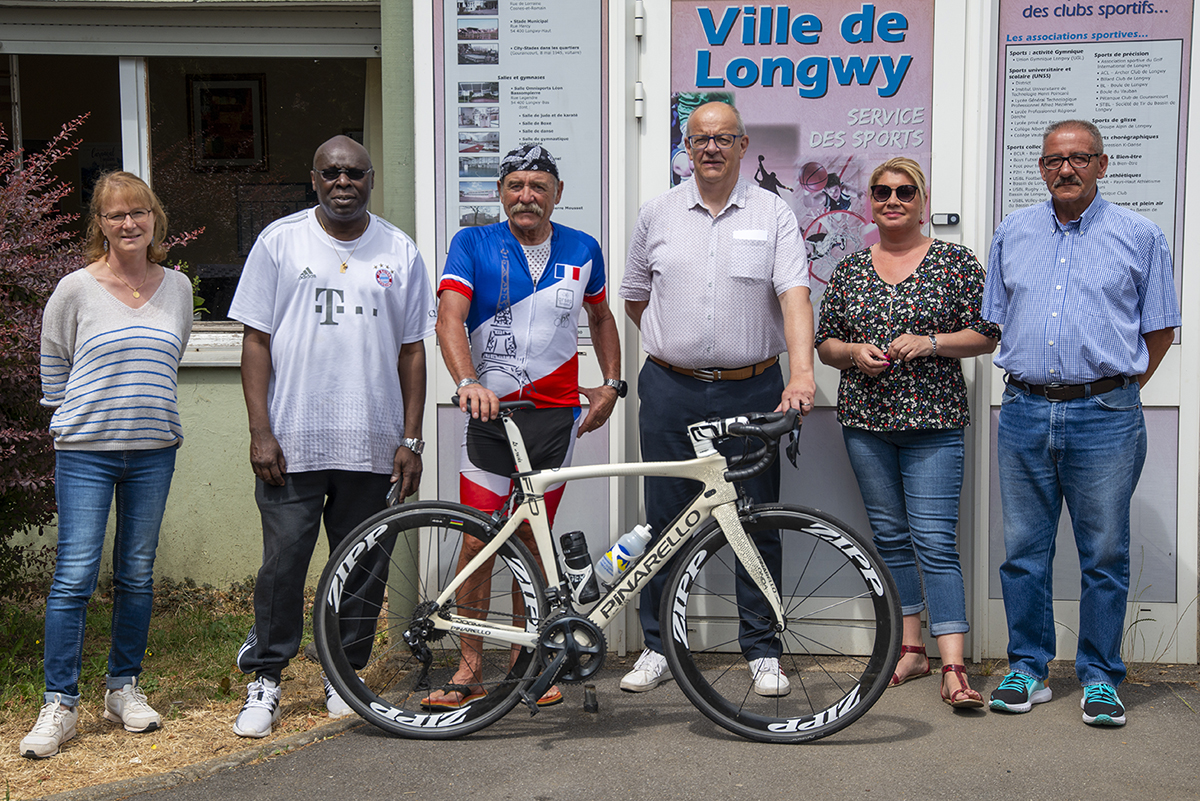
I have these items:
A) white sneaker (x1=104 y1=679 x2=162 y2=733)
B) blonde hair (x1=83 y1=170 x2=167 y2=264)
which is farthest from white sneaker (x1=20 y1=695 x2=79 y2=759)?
blonde hair (x1=83 y1=170 x2=167 y2=264)

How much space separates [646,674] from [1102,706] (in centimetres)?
166

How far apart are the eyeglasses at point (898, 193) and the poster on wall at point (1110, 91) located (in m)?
0.73

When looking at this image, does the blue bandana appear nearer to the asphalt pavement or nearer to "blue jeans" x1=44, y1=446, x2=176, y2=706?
"blue jeans" x1=44, y1=446, x2=176, y2=706

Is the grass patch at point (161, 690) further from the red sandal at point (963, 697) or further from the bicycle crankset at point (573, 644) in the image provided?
the red sandal at point (963, 697)

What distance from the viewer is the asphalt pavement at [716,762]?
332cm

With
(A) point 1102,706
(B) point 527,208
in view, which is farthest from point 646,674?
(B) point 527,208

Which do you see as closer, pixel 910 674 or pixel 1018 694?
pixel 1018 694

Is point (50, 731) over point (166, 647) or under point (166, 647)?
over

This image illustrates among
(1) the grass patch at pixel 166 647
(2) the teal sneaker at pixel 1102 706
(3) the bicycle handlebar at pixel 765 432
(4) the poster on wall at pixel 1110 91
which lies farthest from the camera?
(4) the poster on wall at pixel 1110 91

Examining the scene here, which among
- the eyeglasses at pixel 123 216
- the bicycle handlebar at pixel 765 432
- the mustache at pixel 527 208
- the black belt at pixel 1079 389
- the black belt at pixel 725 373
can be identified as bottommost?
the bicycle handlebar at pixel 765 432

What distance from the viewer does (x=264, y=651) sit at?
389cm

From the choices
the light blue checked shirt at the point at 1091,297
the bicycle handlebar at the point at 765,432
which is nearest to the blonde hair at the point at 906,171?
the light blue checked shirt at the point at 1091,297

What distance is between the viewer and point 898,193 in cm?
409

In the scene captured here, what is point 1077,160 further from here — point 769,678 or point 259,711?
point 259,711
